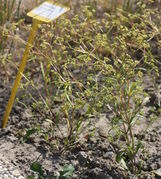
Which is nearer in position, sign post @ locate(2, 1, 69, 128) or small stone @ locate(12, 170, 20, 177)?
small stone @ locate(12, 170, 20, 177)

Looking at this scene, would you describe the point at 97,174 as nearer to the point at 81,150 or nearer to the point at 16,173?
the point at 81,150

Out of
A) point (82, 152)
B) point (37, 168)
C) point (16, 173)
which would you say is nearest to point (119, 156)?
point (82, 152)

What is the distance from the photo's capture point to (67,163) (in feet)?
9.08

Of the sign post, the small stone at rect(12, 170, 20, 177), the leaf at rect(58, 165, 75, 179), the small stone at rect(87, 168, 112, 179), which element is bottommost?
the small stone at rect(87, 168, 112, 179)

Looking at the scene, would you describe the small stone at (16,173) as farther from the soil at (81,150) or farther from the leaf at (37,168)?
the leaf at (37,168)

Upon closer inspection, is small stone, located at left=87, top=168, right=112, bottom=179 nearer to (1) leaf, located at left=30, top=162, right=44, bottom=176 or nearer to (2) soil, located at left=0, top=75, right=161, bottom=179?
(2) soil, located at left=0, top=75, right=161, bottom=179

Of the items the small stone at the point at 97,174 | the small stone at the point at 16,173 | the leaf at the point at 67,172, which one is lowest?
the small stone at the point at 97,174

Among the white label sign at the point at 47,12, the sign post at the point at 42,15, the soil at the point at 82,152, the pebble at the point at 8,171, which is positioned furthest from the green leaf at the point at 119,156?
the white label sign at the point at 47,12

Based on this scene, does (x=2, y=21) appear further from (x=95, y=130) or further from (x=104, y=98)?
(x=104, y=98)

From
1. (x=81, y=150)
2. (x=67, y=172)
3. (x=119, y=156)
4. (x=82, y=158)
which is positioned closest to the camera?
(x=67, y=172)

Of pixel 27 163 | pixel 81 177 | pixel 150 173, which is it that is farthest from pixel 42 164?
pixel 150 173

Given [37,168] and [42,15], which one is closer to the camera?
[37,168]

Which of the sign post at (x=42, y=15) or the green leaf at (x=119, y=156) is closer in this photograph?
the green leaf at (x=119, y=156)

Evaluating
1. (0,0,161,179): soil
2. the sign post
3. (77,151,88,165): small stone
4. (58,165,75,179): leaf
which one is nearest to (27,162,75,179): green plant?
(58,165,75,179): leaf
